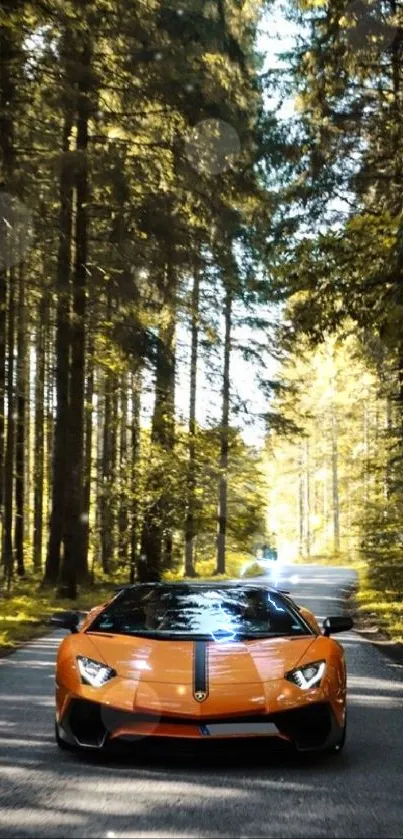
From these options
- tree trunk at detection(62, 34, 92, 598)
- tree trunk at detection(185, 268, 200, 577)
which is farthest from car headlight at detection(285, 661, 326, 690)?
tree trunk at detection(185, 268, 200, 577)

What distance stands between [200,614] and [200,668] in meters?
0.97

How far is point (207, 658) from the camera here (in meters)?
5.79

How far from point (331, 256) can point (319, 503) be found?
76.0 m

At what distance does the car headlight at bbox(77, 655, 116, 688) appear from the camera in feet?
18.7

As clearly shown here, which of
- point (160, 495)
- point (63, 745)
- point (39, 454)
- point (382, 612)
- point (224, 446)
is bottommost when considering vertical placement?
point (382, 612)

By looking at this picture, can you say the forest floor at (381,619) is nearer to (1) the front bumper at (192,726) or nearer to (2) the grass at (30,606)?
(2) the grass at (30,606)

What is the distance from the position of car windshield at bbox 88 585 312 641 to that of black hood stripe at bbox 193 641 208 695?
0.24m

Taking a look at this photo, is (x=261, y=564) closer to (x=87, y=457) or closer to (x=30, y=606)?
(x=87, y=457)

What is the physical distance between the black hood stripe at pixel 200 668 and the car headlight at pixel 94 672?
528mm

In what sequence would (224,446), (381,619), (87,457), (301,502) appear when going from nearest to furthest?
(381,619), (87,457), (224,446), (301,502)

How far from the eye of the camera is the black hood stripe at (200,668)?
5516 mm

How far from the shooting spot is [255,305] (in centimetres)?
3027

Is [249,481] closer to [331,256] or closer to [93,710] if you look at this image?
[331,256]

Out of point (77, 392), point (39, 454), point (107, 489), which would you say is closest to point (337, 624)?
point (77, 392)
